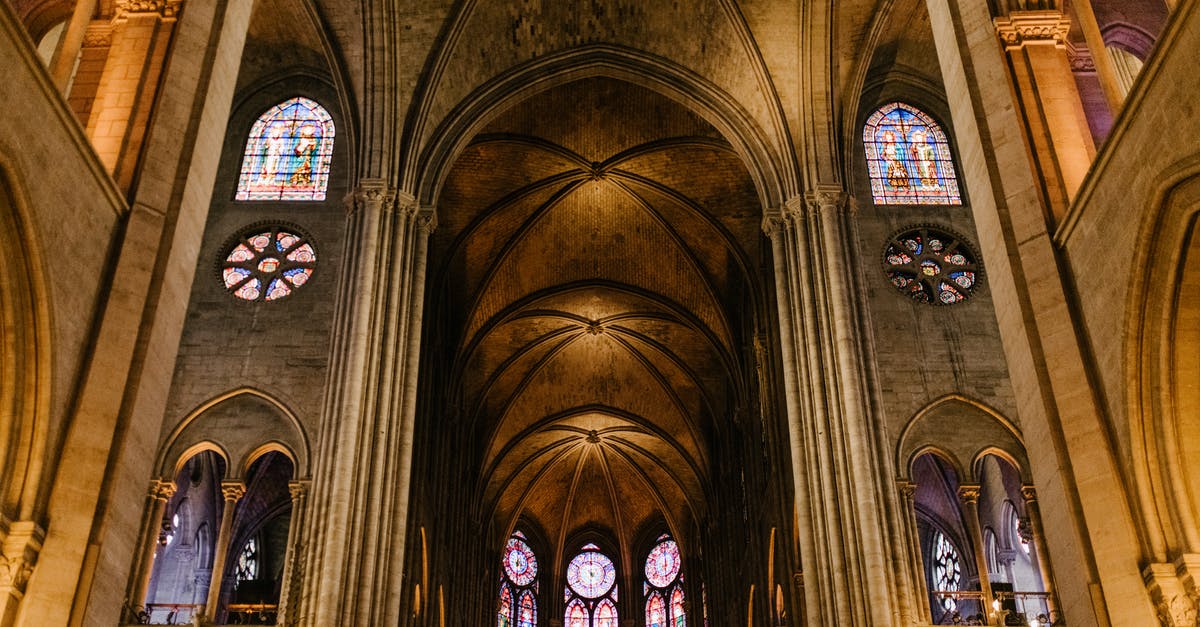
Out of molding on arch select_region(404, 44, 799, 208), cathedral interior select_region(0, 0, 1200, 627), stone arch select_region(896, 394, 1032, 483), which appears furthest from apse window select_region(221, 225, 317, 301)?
stone arch select_region(896, 394, 1032, 483)

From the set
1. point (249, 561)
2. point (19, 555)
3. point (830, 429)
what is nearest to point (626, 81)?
point (830, 429)

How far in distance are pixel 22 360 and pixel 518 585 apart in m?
33.1

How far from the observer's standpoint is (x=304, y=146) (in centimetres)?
2150

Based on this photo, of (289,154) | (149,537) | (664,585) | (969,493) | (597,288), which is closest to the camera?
(149,537)

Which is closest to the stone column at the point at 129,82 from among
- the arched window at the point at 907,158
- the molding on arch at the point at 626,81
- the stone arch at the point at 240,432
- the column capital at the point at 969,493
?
the stone arch at the point at 240,432

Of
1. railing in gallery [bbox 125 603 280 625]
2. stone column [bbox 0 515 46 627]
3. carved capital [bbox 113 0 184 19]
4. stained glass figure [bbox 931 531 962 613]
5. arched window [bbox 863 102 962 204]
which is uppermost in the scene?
arched window [bbox 863 102 962 204]

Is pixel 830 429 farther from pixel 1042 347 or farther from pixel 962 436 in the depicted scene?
pixel 1042 347

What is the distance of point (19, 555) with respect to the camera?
25.6 feet

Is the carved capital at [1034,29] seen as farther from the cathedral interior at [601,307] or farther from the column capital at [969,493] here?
the column capital at [969,493]

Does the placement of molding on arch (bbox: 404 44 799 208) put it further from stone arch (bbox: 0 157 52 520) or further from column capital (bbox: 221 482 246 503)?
stone arch (bbox: 0 157 52 520)

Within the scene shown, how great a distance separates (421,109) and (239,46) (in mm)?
8688

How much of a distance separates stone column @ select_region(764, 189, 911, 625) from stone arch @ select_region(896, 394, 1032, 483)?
68.9 inches

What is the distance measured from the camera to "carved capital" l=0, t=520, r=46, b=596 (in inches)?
304

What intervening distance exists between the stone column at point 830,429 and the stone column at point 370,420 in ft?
20.2
